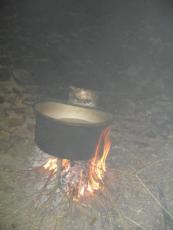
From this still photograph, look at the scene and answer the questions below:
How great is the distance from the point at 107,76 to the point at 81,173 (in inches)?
57.0

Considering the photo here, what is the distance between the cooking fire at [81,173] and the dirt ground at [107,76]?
0.14 metres

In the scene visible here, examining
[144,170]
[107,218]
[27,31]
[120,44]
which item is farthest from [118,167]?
[27,31]

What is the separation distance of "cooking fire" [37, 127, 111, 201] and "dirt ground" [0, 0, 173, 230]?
0.14 m

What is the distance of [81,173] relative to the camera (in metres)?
3.20

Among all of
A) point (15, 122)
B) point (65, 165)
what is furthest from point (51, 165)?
point (15, 122)

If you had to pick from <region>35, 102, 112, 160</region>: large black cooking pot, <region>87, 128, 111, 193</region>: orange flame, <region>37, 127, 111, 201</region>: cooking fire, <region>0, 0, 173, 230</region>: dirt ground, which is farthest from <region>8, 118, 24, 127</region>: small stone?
<region>87, 128, 111, 193</region>: orange flame

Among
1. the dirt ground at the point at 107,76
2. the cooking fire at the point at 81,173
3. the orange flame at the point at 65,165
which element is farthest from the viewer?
the dirt ground at the point at 107,76

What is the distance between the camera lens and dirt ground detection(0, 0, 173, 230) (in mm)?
3602

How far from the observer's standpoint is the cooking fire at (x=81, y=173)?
120 inches

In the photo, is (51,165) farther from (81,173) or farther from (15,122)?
(15,122)

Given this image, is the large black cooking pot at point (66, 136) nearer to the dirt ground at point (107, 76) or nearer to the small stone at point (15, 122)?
the dirt ground at point (107, 76)

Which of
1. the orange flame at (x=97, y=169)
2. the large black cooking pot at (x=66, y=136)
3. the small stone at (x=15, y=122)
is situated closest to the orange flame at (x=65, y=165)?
the orange flame at (x=97, y=169)

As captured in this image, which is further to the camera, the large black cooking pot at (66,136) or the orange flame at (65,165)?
the orange flame at (65,165)

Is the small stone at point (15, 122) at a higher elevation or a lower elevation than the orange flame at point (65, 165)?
higher
